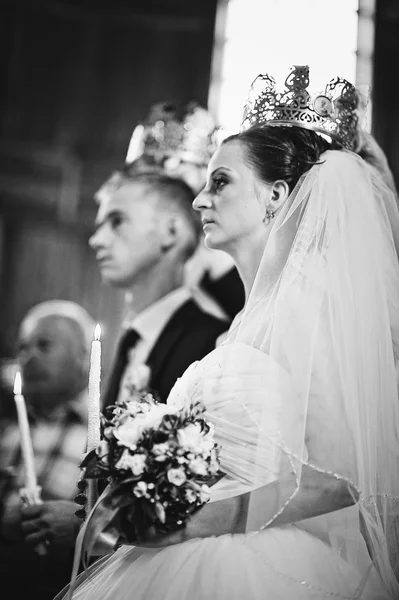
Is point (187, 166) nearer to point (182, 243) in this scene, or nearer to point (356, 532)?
point (182, 243)

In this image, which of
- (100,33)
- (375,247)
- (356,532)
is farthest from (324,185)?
Result: (100,33)

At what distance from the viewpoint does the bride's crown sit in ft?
14.5

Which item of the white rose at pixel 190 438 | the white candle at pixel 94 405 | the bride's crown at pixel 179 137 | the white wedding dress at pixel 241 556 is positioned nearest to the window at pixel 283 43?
the bride's crown at pixel 179 137

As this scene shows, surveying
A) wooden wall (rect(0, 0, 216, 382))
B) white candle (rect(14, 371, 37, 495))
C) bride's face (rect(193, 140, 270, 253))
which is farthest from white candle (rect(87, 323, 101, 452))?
wooden wall (rect(0, 0, 216, 382))

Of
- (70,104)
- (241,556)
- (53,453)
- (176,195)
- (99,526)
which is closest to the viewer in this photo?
(99,526)

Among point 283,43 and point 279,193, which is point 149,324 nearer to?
point 279,193

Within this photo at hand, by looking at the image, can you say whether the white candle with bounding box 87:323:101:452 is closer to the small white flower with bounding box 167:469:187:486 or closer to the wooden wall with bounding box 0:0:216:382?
the small white flower with bounding box 167:469:187:486

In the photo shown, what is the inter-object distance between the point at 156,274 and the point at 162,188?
49 cm

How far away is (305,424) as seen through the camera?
7.01 ft

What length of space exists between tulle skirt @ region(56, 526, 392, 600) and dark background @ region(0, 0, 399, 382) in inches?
136

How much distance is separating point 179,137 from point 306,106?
6.01 feet

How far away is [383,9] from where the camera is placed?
533 cm

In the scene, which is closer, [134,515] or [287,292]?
[134,515]

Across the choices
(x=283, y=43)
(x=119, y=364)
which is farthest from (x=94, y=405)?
(x=283, y=43)
